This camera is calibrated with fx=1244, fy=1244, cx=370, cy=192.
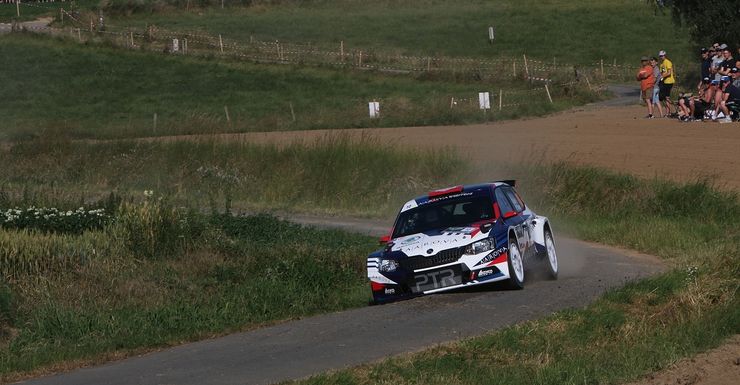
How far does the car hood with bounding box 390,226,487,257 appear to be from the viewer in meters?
16.6

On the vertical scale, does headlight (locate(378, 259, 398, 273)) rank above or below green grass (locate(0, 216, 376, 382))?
above

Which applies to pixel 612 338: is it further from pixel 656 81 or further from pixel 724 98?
pixel 656 81

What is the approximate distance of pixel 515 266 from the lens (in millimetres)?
16922

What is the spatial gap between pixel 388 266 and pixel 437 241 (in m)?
0.74

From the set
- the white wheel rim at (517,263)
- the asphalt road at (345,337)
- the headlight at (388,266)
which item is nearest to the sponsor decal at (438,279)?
the asphalt road at (345,337)

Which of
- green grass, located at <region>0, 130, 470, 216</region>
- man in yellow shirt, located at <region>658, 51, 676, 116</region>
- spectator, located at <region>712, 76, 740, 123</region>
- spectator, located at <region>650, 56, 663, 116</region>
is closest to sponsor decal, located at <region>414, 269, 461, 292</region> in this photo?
green grass, located at <region>0, 130, 470, 216</region>

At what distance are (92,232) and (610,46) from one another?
58.6 meters

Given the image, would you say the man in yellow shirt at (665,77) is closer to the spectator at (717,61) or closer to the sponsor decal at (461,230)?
the spectator at (717,61)

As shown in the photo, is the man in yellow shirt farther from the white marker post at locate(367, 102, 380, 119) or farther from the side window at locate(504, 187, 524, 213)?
the side window at locate(504, 187, 524, 213)

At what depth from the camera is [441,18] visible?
8988 cm

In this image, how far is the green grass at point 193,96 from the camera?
47438mm

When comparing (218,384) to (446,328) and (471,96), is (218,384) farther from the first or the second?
(471,96)

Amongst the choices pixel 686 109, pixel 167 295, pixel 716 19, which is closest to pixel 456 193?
pixel 167 295

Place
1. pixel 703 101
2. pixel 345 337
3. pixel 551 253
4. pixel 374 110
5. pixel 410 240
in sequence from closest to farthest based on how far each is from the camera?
pixel 345 337
pixel 410 240
pixel 551 253
pixel 703 101
pixel 374 110
